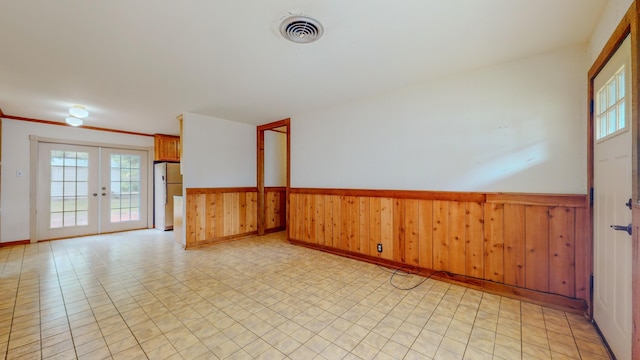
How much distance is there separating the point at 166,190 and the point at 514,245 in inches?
266

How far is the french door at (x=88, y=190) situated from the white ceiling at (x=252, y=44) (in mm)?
2101

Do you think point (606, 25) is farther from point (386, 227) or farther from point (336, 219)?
point (336, 219)

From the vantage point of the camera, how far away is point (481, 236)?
9.08 ft

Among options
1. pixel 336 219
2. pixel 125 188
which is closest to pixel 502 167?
pixel 336 219

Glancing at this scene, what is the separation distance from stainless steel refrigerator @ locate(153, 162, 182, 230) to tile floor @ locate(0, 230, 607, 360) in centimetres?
266

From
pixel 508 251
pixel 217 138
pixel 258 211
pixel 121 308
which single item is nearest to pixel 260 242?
pixel 258 211

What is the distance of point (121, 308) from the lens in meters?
2.37

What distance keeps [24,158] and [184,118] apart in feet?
11.0

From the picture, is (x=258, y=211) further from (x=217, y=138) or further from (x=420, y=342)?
(x=420, y=342)

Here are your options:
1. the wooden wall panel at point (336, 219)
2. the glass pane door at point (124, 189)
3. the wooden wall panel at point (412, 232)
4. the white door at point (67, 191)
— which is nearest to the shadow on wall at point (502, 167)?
the wooden wall panel at point (412, 232)

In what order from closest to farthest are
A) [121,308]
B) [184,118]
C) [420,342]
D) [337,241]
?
[420,342]
[121,308]
[337,241]
[184,118]

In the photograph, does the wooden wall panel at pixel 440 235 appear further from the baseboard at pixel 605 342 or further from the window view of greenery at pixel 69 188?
the window view of greenery at pixel 69 188

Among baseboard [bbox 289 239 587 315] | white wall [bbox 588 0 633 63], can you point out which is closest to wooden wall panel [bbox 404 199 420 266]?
baseboard [bbox 289 239 587 315]

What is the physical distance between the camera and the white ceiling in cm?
183
